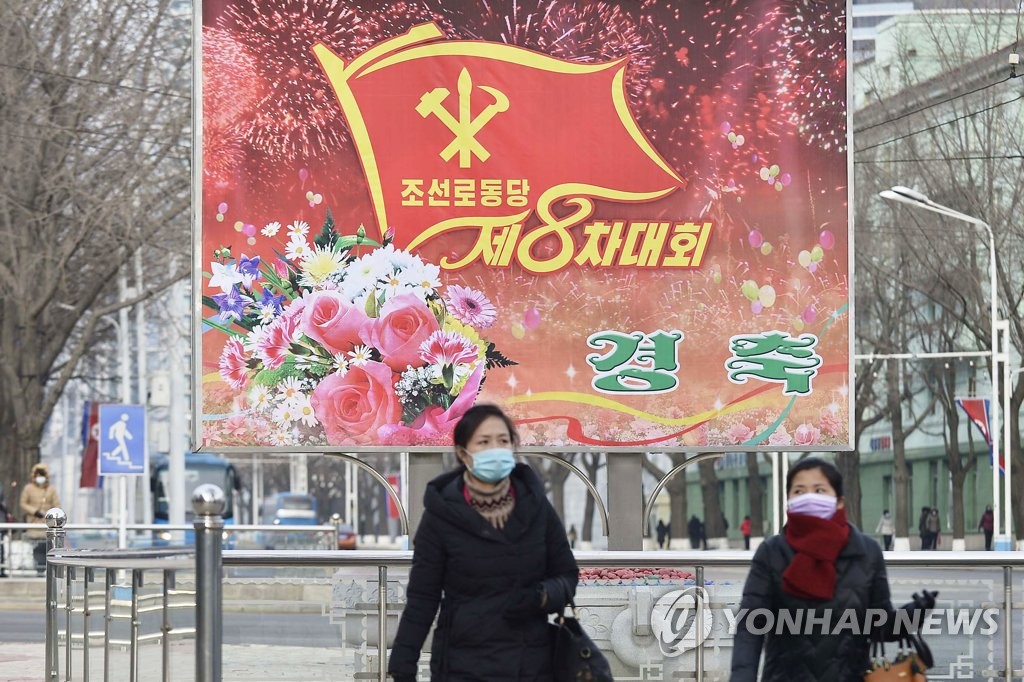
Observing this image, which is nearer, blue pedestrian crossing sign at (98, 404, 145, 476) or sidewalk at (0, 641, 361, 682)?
sidewalk at (0, 641, 361, 682)

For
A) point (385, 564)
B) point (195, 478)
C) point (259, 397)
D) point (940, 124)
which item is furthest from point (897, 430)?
point (385, 564)

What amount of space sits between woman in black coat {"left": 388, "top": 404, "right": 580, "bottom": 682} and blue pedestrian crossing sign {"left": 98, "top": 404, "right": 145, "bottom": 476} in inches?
733

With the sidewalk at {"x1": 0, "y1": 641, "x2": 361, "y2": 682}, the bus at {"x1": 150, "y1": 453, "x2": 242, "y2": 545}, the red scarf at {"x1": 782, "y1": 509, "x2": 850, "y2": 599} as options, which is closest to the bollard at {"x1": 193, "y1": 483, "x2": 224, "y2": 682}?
the sidewalk at {"x1": 0, "y1": 641, "x2": 361, "y2": 682}

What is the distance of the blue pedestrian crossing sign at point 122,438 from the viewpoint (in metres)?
24.8

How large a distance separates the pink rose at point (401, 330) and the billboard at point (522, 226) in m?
0.01

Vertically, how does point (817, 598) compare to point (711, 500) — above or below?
above

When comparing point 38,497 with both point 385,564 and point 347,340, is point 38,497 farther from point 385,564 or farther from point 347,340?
point 385,564

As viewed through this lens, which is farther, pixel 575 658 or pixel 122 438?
pixel 122 438

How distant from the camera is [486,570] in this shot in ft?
21.6

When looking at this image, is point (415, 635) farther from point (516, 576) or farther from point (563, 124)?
point (563, 124)

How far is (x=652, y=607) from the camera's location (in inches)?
360

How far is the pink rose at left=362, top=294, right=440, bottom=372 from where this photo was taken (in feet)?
37.4

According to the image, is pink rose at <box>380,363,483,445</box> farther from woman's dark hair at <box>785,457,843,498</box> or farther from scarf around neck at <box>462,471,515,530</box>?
woman's dark hair at <box>785,457,843,498</box>

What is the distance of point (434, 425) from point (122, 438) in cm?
1437
